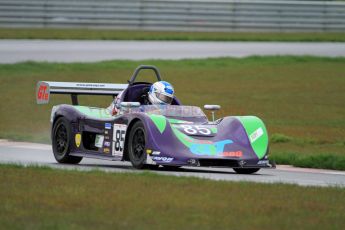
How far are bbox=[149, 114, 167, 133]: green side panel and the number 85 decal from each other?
0.34 m

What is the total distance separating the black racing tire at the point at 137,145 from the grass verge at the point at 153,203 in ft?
4.71

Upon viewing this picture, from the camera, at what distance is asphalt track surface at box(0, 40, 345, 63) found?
3122 centimetres

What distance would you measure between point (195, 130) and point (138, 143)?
79 centimetres

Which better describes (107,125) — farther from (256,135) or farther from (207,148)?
(256,135)

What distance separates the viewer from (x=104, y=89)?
17.5 m

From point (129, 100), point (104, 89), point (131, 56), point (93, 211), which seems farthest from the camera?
point (131, 56)

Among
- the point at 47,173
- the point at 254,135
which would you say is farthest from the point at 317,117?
the point at 47,173

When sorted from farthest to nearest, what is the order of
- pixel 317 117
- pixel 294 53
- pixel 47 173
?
pixel 294 53 → pixel 317 117 → pixel 47 173

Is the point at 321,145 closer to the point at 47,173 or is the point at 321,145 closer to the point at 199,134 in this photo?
the point at 199,134

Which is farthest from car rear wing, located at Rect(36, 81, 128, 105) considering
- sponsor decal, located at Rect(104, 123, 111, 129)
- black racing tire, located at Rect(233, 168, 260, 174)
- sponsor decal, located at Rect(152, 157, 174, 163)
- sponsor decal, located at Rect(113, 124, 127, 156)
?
Result: sponsor decal, located at Rect(152, 157, 174, 163)

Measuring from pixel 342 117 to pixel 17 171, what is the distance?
12.1 metres

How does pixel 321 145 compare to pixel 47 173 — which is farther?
pixel 321 145

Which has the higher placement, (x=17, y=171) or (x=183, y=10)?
(x=183, y=10)

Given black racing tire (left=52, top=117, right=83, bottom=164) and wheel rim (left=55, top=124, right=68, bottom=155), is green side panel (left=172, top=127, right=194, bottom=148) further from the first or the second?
wheel rim (left=55, top=124, right=68, bottom=155)
